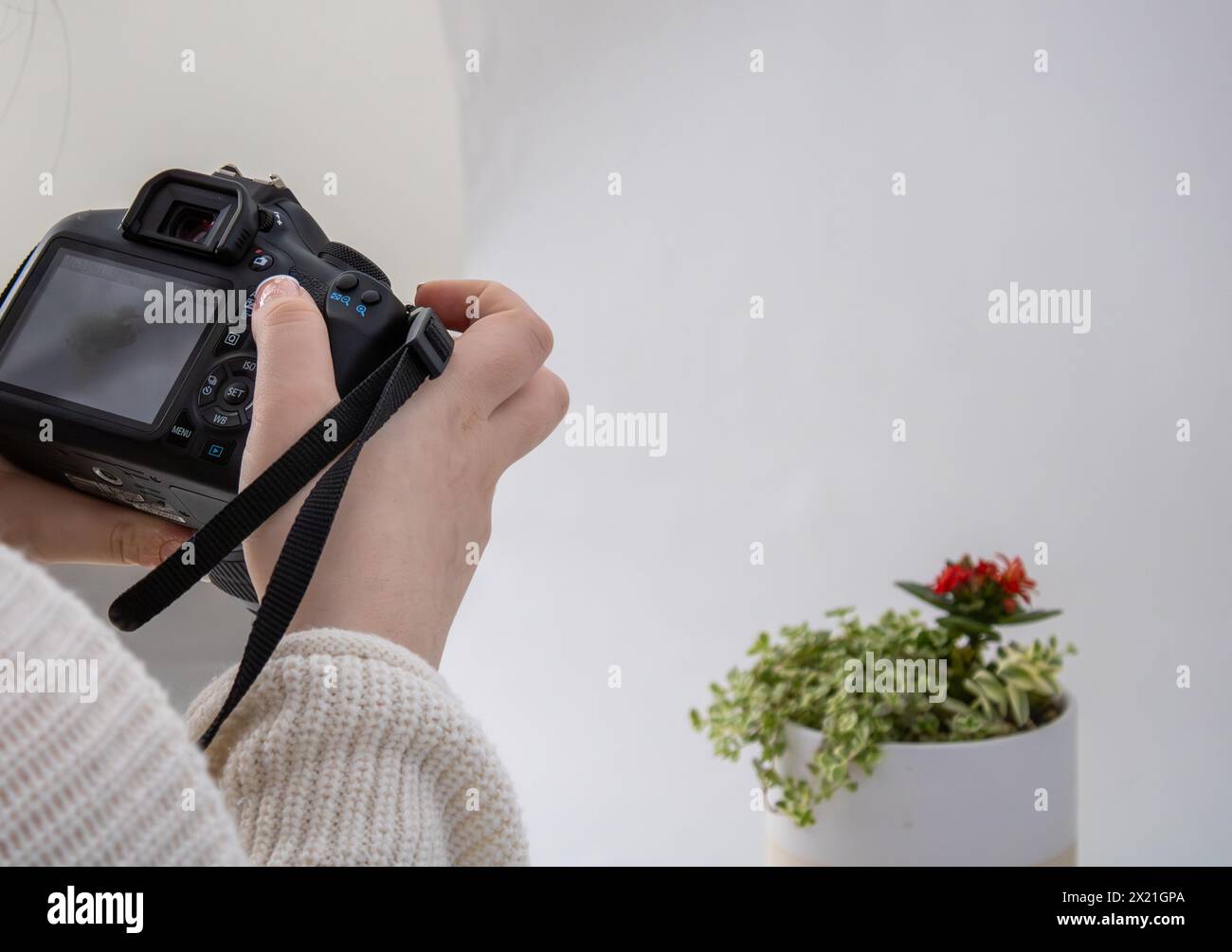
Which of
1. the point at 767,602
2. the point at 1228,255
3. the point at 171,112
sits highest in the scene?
the point at 171,112

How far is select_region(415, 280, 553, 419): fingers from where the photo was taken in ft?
1.47

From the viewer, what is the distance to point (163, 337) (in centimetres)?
48

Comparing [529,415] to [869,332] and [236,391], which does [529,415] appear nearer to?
[236,391]

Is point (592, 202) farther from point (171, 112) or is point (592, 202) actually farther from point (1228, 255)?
point (1228, 255)

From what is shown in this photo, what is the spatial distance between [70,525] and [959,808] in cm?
55

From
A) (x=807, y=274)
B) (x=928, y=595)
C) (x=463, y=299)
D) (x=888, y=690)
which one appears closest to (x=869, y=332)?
(x=807, y=274)

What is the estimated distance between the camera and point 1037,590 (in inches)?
38.8

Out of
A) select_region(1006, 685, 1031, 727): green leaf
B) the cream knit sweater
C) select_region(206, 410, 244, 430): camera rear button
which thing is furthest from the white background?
the cream knit sweater

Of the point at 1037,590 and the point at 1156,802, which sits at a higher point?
the point at 1037,590

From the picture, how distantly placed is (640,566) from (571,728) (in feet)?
0.60

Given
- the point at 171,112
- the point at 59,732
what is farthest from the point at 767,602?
the point at 59,732

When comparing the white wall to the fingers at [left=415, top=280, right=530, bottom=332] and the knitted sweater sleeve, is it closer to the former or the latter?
the fingers at [left=415, top=280, right=530, bottom=332]

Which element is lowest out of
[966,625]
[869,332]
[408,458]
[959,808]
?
[959,808]

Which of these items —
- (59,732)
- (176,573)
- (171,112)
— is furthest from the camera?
(171,112)
